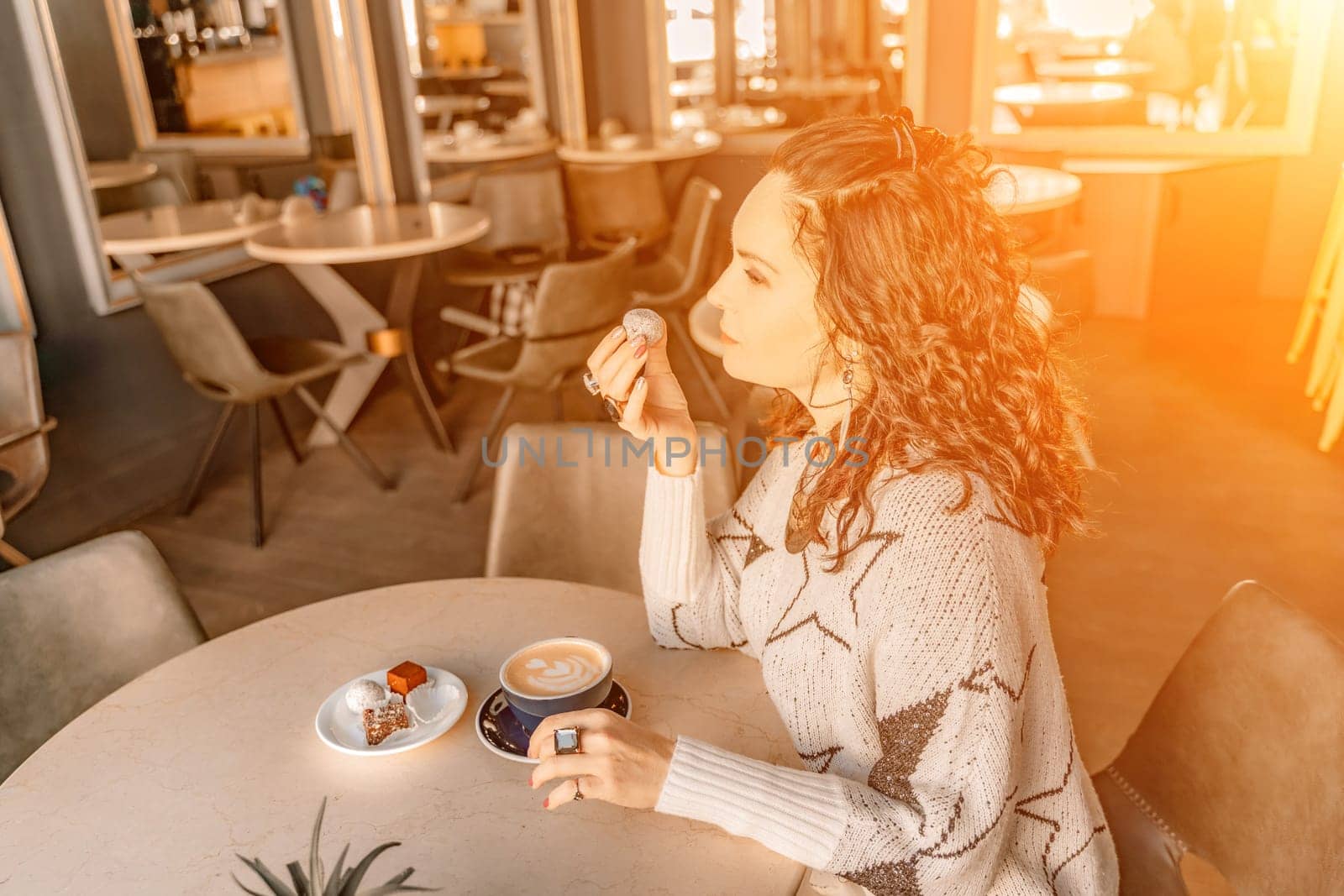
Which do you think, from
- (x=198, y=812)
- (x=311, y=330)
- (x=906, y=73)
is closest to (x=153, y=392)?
(x=311, y=330)

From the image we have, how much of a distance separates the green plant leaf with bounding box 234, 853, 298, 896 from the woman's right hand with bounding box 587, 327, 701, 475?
0.63 meters

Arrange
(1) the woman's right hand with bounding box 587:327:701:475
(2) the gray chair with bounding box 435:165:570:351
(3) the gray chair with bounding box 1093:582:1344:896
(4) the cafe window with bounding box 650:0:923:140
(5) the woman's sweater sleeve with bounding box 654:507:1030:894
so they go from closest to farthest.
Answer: (5) the woman's sweater sleeve with bounding box 654:507:1030:894, (3) the gray chair with bounding box 1093:582:1344:896, (1) the woman's right hand with bounding box 587:327:701:475, (2) the gray chair with bounding box 435:165:570:351, (4) the cafe window with bounding box 650:0:923:140

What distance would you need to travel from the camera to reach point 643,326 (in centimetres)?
126

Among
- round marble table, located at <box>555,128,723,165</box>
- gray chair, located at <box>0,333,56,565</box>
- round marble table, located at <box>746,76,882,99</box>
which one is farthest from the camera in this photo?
round marble table, located at <box>746,76,882,99</box>

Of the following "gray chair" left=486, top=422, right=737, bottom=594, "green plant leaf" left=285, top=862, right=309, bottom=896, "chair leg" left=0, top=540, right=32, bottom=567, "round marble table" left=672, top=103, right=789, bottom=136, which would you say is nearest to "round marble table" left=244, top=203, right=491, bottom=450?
"chair leg" left=0, top=540, right=32, bottom=567

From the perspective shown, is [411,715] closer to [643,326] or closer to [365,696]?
[365,696]

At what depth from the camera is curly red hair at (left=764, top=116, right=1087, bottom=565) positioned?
105 centimetres

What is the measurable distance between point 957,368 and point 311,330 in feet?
13.3

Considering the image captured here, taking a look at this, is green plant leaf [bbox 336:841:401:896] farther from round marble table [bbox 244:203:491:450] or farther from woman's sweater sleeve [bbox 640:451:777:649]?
round marble table [bbox 244:203:491:450]

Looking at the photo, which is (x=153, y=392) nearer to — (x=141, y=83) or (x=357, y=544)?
(x=357, y=544)

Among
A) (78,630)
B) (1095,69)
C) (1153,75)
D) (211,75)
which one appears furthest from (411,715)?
(1095,69)

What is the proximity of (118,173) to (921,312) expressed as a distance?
3.90 m

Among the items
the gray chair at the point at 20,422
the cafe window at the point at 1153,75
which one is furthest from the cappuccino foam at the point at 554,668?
the cafe window at the point at 1153,75

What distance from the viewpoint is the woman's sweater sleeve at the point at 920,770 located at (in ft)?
3.13
